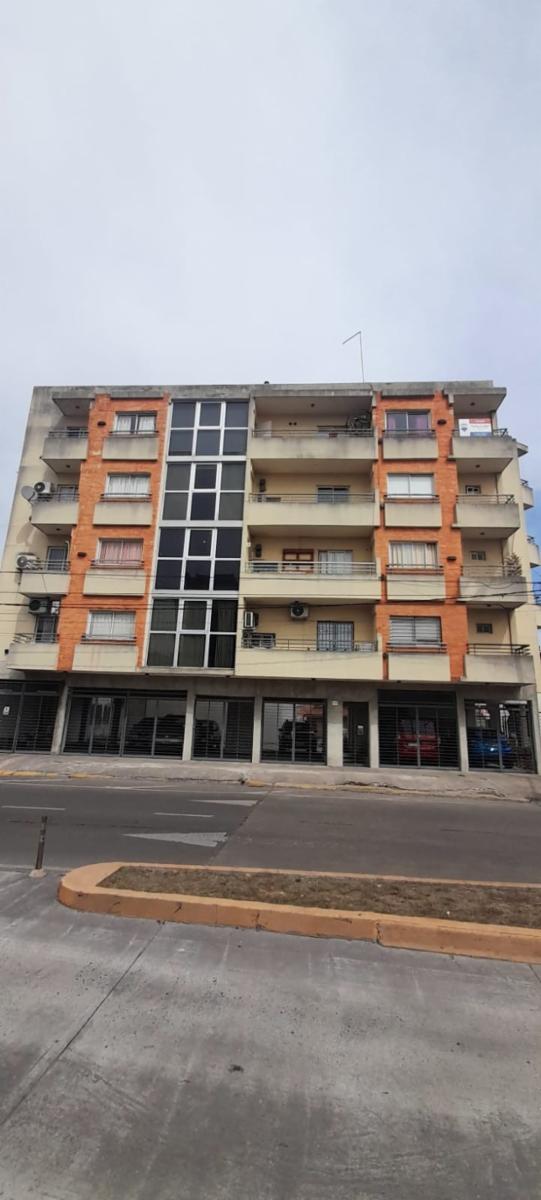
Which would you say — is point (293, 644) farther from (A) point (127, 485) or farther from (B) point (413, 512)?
(A) point (127, 485)

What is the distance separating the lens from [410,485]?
80.8 ft

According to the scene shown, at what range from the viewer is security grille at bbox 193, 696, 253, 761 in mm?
23328

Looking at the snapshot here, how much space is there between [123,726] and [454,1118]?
22.3 meters

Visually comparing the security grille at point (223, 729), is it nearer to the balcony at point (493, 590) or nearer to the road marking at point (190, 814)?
the balcony at point (493, 590)

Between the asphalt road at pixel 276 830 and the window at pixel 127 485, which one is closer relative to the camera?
the asphalt road at pixel 276 830

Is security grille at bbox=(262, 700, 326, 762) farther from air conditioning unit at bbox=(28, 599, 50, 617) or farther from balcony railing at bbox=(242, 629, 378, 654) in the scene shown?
air conditioning unit at bbox=(28, 599, 50, 617)

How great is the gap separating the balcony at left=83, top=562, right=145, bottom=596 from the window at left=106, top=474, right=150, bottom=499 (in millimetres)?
3645

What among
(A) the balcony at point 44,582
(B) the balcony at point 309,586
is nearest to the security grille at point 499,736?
(B) the balcony at point 309,586

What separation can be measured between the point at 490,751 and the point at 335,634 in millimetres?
8100

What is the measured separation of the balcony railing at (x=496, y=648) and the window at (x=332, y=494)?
879 cm

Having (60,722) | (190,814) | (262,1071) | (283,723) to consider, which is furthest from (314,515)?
(262,1071)

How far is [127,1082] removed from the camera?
333 cm

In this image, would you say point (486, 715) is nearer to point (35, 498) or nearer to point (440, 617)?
point (440, 617)

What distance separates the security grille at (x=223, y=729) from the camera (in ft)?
76.5
